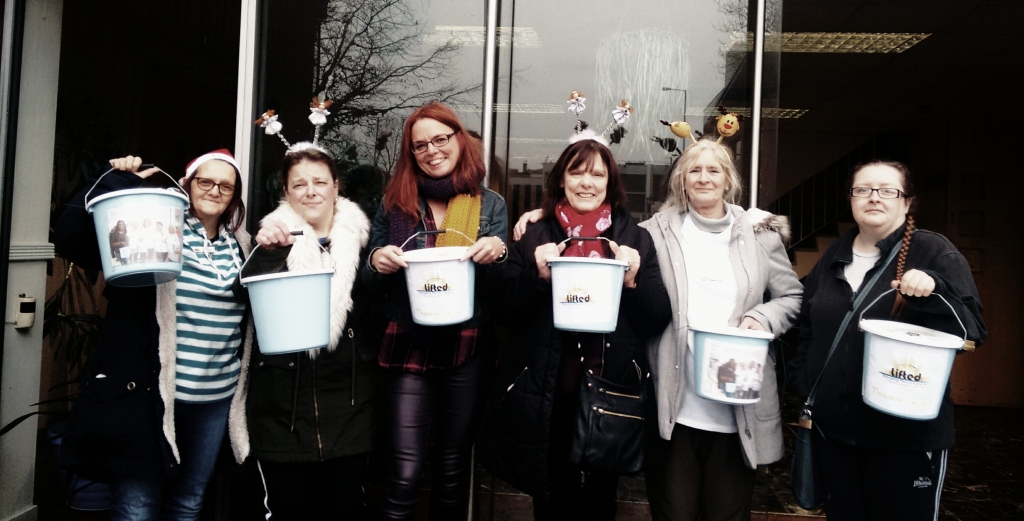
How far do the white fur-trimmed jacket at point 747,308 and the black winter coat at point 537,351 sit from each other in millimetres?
57

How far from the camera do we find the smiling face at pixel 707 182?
2.09 meters

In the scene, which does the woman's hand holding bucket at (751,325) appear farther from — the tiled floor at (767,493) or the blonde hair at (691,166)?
the tiled floor at (767,493)

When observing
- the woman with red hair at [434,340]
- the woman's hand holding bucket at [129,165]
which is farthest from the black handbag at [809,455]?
the woman's hand holding bucket at [129,165]

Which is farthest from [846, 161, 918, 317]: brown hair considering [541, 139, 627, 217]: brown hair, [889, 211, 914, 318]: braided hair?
[541, 139, 627, 217]: brown hair

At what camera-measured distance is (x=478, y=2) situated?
10.1 feet

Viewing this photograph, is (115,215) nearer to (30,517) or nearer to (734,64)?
(30,517)

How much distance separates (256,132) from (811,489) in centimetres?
283

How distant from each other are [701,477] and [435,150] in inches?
57.9

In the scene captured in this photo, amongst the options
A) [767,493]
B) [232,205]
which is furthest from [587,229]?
[767,493]

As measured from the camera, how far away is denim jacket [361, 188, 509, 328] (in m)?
2.09

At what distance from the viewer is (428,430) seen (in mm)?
2199

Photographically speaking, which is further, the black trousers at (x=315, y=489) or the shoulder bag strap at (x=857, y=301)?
the black trousers at (x=315, y=489)

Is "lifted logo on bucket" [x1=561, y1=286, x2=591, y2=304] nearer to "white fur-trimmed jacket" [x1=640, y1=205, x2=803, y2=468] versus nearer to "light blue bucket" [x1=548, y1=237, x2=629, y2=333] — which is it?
"light blue bucket" [x1=548, y1=237, x2=629, y2=333]

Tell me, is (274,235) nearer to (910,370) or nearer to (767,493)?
(910,370)
